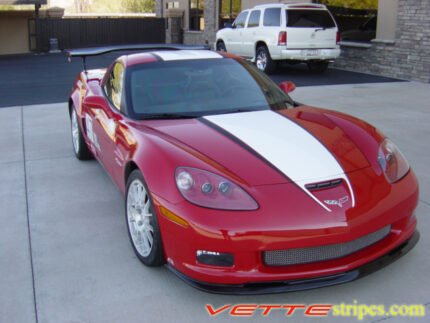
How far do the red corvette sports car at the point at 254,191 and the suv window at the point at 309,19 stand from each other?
10146 mm

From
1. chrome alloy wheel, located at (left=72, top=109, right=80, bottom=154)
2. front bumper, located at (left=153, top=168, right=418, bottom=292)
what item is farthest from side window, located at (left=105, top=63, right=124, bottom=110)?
front bumper, located at (left=153, top=168, right=418, bottom=292)

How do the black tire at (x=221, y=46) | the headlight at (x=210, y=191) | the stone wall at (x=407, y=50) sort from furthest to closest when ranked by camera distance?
the black tire at (x=221, y=46)
the stone wall at (x=407, y=50)
the headlight at (x=210, y=191)

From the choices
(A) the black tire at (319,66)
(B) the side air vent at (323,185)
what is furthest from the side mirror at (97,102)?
(A) the black tire at (319,66)

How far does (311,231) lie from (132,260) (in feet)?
4.75

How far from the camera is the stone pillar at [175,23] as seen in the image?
27.7 m

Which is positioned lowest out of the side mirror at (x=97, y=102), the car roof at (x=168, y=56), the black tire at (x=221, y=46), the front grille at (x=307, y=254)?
the front grille at (x=307, y=254)

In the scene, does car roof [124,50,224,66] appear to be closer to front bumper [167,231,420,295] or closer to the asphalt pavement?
front bumper [167,231,420,295]

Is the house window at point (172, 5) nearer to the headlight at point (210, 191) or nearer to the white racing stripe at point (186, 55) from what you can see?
the white racing stripe at point (186, 55)

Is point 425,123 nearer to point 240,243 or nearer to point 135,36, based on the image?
point 240,243

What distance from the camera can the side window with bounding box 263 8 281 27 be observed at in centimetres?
1412

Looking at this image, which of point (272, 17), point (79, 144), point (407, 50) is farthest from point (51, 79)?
point (407, 50)

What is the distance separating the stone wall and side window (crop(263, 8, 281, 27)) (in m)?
2.82

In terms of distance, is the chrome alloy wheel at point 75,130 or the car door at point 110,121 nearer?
the car door at point 110,121

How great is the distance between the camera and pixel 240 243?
2873 millimetres
